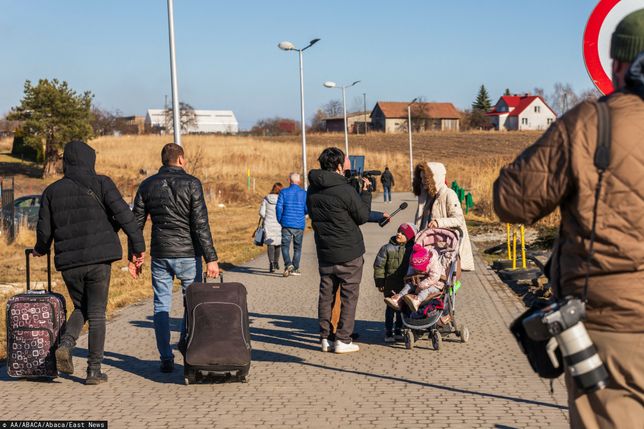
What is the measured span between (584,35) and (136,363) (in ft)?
18.2

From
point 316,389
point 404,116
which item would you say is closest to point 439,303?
point 316,389

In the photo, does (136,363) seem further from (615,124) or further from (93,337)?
(615,124)

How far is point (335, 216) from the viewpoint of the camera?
28.9 feet

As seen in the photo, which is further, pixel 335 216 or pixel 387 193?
pixel 387 193

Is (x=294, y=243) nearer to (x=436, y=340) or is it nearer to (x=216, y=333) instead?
(x=436, y=340)

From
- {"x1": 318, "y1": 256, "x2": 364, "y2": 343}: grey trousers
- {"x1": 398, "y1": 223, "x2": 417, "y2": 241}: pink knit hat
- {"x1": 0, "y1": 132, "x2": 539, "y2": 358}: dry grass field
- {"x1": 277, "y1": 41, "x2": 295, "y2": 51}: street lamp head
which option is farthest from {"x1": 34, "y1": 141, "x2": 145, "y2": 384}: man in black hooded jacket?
{"x1": 277, "y1": 41, "x2": 295, "y2": 51}: street lamp head

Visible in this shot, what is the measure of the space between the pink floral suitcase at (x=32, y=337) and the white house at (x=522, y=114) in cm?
13943

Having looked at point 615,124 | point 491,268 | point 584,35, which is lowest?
point 491,268

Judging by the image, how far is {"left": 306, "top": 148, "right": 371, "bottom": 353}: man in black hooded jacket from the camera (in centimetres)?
878

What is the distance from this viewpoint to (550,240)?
1756cm

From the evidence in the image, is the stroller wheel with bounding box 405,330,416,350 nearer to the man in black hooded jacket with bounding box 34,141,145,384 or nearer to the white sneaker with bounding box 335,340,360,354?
the white sneaker with bounding box 335,340,360,354

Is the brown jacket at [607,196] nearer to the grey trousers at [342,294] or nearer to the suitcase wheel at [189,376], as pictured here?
the suitcase wheel at [189,376]

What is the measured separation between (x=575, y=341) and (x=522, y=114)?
145m

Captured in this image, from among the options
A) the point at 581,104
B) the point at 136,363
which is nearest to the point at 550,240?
the point at 136,363
